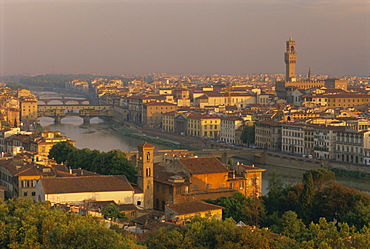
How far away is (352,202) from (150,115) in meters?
34.1

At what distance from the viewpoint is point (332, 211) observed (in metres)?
16.9

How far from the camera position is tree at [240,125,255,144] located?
3666 centimetres

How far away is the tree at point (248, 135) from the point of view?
36.7m

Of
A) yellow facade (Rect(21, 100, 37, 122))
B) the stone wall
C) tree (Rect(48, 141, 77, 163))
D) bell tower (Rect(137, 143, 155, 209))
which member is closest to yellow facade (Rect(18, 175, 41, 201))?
bell tower (Rect(137, 143, 155, 209))

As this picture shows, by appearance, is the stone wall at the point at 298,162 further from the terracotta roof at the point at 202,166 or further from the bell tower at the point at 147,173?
the bell tower at the point at 147,173

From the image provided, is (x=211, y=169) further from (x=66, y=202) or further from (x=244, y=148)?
(x=244, y=148)

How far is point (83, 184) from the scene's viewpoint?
1734 centimetres

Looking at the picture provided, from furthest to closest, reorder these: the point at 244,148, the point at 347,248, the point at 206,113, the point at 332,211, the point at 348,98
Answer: the point at 348,98 < the point at 206,113 < the point at 244,148 < the point at 332,211 < the point at 347,248

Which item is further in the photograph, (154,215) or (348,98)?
(348,98)

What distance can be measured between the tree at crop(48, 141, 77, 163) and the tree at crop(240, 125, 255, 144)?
12.0 m

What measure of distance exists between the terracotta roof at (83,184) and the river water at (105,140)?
17.8ft

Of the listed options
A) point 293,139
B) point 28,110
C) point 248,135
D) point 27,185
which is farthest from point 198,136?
point 27,185

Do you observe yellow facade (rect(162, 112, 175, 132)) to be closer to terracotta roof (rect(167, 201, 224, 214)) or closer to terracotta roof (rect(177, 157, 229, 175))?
terracotta roof (rect(177, 157, 229, 175))

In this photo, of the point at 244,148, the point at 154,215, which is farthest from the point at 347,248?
the point at 244,148
